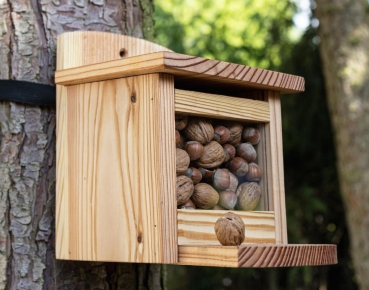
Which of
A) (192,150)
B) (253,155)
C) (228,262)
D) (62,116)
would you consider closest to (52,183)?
(62,116)

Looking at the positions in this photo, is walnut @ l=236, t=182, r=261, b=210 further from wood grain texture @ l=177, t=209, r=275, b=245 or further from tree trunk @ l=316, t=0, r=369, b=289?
tree trunk @ l=316, t=0, r=369, b=289

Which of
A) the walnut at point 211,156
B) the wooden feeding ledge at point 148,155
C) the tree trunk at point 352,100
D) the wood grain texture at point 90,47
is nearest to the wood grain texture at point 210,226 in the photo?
the wooden feeding ledge at point 148,155

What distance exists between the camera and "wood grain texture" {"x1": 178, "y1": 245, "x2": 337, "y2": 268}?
1.13 metres

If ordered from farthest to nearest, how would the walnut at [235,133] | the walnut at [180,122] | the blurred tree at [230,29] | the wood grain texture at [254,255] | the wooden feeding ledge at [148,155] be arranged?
the blurred tree at [230,29]
the walnut at [235,133]
the walnut at [180,122]
the wooden feeding ledge at [148,155]
the wood grain texture at [254,255]

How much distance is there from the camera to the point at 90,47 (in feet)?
5.18

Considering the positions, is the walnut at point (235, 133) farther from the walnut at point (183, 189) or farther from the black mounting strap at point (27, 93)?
the black mounting strap at point (27, 93)

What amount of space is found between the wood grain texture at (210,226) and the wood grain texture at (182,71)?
290mm

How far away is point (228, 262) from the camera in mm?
1130

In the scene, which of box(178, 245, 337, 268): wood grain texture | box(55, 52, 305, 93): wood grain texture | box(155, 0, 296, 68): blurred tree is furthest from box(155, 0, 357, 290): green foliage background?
box(178, 245, 337, 268): wood grain texture

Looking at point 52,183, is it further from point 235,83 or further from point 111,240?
point 235,83

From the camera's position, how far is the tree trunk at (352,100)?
3773 mm

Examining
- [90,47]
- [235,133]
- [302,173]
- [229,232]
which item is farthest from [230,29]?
[229,232]

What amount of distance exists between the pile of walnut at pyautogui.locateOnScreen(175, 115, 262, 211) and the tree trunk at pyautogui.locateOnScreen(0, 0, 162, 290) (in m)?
0.37

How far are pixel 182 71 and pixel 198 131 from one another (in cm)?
17
